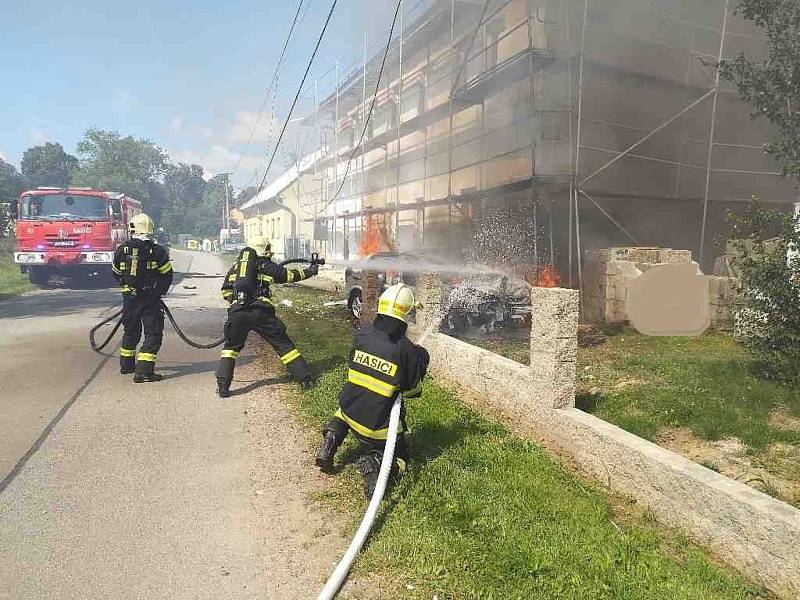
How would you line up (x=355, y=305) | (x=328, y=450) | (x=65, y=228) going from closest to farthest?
(x=328, y=450) → (x=355, y=305) → (x=65, y=228)

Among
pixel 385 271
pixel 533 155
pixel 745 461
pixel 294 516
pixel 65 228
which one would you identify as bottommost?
pixel 294 516

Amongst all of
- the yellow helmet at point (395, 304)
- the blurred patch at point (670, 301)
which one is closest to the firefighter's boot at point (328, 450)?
the yellow helmet at point (395, 304)

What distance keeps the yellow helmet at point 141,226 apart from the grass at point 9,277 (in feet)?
34.1

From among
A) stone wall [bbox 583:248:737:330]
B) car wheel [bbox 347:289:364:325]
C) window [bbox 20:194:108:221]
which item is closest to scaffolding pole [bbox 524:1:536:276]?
stone wall [bbox 583:248:737:330]

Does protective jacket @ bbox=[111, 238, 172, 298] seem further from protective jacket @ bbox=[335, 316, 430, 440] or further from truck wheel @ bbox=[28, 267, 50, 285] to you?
truck wheel @ bbox=[28, 267, 50, 285]

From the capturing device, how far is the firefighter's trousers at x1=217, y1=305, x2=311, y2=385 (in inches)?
223

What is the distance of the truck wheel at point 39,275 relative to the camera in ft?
56.7

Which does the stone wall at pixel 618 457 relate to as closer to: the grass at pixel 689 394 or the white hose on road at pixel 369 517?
the grass at pixel 689 394

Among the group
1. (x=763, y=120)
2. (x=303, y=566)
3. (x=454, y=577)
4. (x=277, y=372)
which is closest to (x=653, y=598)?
(x=454, y=577)

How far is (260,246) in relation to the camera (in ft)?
19.7

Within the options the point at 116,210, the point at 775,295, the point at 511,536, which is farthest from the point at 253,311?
the point at 116,210

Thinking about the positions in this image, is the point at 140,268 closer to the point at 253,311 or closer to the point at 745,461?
the point at 253,311

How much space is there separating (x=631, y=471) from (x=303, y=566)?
2.03 m

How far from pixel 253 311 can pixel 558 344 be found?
3106 millimetres
